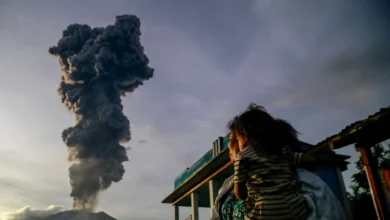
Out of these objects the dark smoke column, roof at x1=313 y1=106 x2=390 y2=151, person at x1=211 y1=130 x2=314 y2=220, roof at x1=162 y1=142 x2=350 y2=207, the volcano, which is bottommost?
person at x1=211 y1=130 x2=314 y2=220

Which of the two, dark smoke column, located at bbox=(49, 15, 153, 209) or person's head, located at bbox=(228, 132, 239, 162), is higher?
dark smoke column, located at bbox=(49, 15, 153, 209)

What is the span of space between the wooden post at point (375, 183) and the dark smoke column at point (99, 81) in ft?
138

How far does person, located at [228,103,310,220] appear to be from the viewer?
1.79 meters

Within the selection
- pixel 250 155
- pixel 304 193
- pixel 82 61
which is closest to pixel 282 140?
pixel 250 155

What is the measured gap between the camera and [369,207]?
14.5 meters

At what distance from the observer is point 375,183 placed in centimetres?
650

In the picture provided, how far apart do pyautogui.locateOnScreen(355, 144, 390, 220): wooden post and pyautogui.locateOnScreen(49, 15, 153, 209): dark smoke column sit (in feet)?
138

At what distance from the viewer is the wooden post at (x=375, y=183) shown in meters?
6.21

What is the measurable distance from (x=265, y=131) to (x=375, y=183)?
605cm

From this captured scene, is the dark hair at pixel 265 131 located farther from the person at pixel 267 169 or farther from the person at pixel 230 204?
the person at pixel 230 204

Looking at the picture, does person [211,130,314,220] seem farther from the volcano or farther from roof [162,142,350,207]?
the volcano

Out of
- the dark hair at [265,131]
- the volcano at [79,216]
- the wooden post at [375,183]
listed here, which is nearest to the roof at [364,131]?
the wooden post at [375,183]

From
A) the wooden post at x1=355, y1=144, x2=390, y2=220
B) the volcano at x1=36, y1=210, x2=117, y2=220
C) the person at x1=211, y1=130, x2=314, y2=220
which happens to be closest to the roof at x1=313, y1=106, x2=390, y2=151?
the wooden post at x1=355, y1=144, x2=390, y2=220

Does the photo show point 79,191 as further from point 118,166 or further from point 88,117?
point 88,117
